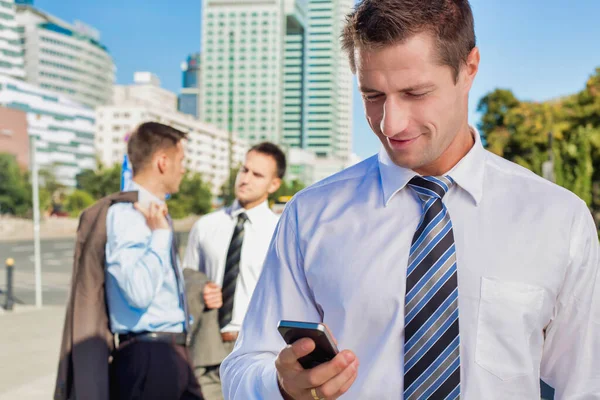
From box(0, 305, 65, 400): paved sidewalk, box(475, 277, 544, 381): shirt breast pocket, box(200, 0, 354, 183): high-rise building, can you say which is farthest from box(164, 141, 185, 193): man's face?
box(200, 0, 354, 183): high-rise building

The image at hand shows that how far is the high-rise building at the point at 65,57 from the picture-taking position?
14375cm

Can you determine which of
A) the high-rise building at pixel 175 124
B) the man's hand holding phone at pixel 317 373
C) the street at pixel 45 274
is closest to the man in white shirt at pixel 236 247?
the man's hand holding phone at pixel 317 373

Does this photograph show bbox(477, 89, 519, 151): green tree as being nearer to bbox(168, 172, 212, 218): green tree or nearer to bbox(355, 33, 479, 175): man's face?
bbox(168, 172, 212, 218): green tree

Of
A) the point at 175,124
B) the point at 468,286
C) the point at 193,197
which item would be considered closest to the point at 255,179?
the point at 468,286

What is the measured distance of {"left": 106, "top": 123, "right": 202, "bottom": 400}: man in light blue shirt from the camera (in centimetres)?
370

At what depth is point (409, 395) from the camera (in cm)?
160

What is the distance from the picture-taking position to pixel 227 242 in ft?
16.9

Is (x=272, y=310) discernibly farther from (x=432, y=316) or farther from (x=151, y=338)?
(x=151, y=338)

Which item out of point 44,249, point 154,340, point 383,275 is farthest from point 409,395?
point 44,249

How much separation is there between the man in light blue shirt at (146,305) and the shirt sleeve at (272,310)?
6.64 feet

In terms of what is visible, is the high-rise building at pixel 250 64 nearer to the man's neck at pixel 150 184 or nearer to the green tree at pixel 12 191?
the green tree at pixel 12 191

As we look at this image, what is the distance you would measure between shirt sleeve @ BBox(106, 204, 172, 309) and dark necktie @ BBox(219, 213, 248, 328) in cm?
84

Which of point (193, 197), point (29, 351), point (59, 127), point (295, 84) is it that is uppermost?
point (295, 84)

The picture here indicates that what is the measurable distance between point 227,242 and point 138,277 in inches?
61.2
